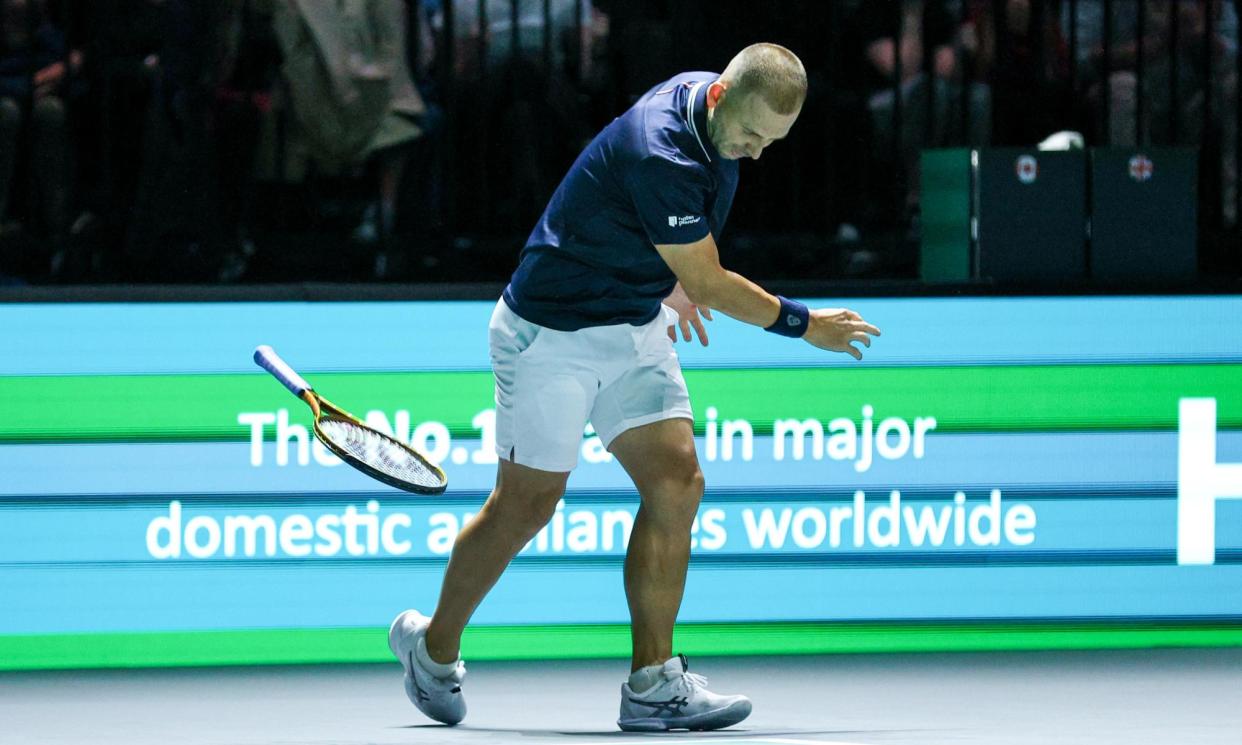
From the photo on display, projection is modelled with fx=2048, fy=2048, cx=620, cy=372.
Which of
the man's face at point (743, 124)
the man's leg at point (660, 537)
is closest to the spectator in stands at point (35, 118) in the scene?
the man's leg at point (660, 537)

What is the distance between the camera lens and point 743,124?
4.66m

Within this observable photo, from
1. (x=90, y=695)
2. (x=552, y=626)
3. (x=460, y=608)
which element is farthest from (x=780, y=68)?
(x=90, y=695)

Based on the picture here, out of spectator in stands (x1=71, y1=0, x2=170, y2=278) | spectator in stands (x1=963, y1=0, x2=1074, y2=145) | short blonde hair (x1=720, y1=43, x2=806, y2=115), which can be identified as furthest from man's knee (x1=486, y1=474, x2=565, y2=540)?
spectator in stands (x1=963, y1=0, x2=1074, y2=145)

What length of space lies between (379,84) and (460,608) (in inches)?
87.8

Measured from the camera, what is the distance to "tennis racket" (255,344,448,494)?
16.3 ft

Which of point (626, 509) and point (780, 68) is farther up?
point (780, 68)

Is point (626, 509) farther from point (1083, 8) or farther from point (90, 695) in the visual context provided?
point (1083, 8)

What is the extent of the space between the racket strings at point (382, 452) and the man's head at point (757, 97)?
1.12m

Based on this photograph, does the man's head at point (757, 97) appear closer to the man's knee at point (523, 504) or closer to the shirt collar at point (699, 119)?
the shirt collar at point (699, 119)

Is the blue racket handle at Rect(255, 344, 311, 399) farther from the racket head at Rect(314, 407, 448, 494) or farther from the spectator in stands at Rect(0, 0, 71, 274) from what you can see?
the spectator in stands at Rect(0, 0, 71, 274)

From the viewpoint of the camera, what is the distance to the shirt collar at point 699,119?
4.79 m

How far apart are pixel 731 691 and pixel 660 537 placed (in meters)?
0.91

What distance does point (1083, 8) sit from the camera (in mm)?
7039

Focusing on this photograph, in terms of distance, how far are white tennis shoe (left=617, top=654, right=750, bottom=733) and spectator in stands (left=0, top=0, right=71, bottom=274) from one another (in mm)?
2663
